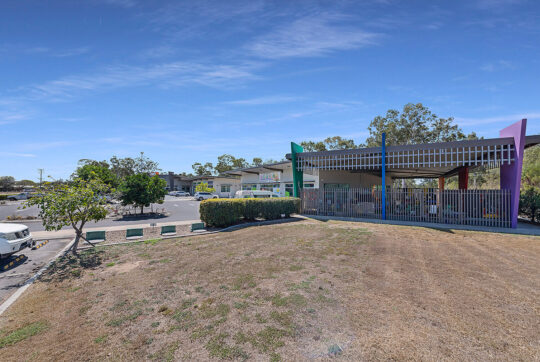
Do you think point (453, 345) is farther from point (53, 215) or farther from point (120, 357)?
point (53, 215)

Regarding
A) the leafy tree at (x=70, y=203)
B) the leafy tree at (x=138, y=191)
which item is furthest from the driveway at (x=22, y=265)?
the leafy tree at (x=138, y=191)

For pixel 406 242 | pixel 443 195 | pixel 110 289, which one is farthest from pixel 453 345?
pixel 443 195

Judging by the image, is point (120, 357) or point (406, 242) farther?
point (406, 242)

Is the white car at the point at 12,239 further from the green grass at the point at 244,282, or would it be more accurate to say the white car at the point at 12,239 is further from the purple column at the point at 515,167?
the purple column at the point at 515,167

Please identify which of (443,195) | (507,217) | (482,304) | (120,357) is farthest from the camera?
(443,195)

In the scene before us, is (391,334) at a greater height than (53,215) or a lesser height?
lesser

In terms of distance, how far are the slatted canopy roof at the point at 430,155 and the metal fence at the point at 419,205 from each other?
1.72 meters

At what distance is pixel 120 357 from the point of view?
3.60 m

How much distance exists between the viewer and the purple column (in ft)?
42.3

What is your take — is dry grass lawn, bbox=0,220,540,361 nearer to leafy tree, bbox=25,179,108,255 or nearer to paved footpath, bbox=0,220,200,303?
paved footpath, bbox=0,220,200,303

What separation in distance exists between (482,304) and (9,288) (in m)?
10.0

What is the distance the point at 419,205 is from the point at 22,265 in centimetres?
1853

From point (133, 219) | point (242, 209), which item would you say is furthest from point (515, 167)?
point (133, 219)

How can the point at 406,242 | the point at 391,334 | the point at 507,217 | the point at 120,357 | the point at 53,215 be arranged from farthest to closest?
the point at 507,217 → the point at 406,242 → the point at 53,215 → the point at 391,334 → the point at 120,357
